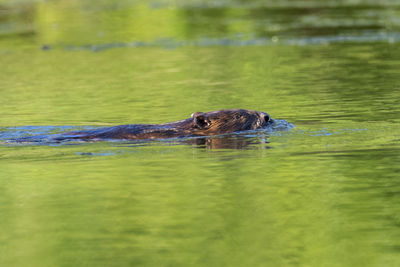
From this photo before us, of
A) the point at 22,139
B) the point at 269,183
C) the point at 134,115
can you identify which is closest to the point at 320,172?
the point at 269,183

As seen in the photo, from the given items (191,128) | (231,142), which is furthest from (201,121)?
(231,142)

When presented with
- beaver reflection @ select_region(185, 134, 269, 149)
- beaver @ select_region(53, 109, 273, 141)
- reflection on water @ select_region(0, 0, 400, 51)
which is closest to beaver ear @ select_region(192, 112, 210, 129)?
beaver @ select_region(53, 109, 273, 141)

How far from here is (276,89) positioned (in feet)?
50.8

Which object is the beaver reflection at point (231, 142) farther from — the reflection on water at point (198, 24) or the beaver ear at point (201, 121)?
the reflection on water at point (198, 24)

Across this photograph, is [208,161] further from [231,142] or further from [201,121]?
[201,121]

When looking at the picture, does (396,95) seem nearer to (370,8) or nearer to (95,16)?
(370,8)

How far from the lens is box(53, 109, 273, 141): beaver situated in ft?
35.3

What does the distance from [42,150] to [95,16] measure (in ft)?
72.0

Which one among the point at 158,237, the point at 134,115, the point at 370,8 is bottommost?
the point at 158,237

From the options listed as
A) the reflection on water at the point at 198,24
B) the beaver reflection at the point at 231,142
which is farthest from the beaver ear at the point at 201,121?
the reflection on water at the point at 198,24

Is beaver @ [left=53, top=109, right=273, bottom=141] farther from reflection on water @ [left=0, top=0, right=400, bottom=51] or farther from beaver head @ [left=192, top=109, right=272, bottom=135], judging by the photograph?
reflection on water @ [left=0, top=0, right=400, bottom=51]

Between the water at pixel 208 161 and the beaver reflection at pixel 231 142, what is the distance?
33 mm

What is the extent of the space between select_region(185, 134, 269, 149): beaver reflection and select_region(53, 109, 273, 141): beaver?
204 mm

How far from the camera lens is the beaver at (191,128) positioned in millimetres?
10773
